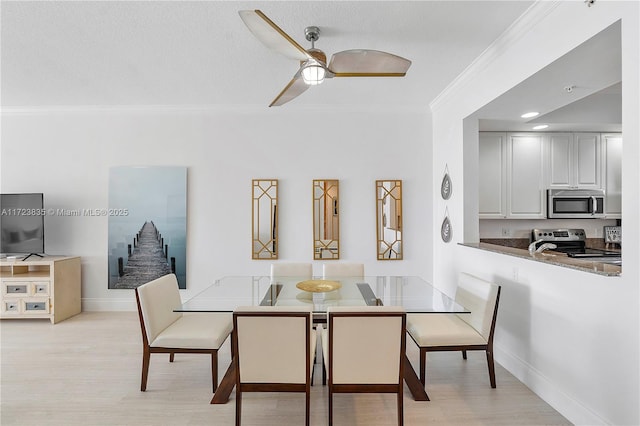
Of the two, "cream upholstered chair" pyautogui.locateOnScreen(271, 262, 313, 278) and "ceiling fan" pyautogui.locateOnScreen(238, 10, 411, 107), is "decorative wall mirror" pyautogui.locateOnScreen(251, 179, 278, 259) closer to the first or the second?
"cream upholstered chair" pyautogui.locateOnScreen(271, 262, 313, 278)

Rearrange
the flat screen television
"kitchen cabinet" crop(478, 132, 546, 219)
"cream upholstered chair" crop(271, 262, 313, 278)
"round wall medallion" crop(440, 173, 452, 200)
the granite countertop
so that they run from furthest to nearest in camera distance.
→ "kitchen cabinet" crop(478, 132, 546, 219), the flat screen television, "round wall medallion" crop(440, 173, 452, 200), "cream upholstered chair" crop(271, 262, 313, 278), the granite countertop

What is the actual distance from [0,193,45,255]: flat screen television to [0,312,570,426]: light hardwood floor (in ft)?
4.61

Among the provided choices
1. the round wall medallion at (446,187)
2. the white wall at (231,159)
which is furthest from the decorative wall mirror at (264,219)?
the round wall medallion at (446,187)

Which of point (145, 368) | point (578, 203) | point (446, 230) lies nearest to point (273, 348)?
point (145, 368)

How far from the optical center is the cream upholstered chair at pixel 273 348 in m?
2.04

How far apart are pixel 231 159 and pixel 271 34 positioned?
9.29 ft

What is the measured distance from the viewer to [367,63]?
2301mm

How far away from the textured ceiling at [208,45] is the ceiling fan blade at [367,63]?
40 centimetres

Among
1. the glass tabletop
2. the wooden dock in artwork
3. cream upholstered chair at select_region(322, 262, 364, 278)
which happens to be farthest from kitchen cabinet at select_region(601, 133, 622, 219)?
the wooden dock in artwork

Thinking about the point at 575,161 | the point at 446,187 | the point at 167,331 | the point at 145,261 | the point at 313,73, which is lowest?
the point at 167,331

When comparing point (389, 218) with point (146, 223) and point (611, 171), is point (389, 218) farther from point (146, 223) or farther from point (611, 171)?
point (146, 223)

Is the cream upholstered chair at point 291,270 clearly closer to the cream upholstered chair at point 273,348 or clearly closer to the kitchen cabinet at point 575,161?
the cream upholstered chair at point 273,348

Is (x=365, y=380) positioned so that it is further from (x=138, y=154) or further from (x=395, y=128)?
(x=138, y=154)

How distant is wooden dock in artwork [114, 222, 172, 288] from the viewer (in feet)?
15.2
